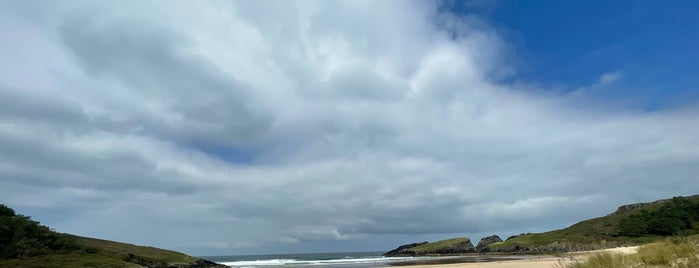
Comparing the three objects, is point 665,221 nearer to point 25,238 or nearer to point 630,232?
point 630,232

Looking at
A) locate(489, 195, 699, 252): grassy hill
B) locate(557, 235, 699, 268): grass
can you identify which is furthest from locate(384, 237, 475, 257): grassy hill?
locate(557, 235, 699, 268): grass

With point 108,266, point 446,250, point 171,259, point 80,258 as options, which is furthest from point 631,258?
point 446,250

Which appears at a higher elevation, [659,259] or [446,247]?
[446,247]

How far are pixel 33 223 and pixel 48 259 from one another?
40.8 ft

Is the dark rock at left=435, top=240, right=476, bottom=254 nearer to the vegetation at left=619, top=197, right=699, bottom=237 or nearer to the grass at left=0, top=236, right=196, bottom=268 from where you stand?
the vegetation at left=619, top=197, right=699, bottom=237

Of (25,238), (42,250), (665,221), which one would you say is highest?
(665,221)

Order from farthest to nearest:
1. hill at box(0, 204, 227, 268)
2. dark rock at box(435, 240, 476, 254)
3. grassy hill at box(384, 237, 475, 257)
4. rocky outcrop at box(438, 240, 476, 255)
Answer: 1. grassy hill at box(384, 237, 475, 257)
2. rocky outcrop at box(438, 240, 476, 255)
3. dark rock at box(435, 240, 476, 254)
4. hill at box(0, 204, 227, 268)

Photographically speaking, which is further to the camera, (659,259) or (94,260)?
(94,260)

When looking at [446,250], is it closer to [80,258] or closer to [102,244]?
[102,244]

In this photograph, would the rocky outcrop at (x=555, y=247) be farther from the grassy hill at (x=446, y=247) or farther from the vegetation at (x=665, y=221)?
the grassy hill at (x=446, y=247)

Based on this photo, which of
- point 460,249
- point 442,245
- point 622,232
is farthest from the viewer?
point 442,245

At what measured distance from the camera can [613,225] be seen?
121 meters

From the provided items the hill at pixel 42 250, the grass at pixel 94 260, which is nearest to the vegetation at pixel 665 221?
the grass at pixel 94 260

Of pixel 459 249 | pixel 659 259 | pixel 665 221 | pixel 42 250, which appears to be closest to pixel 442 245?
pixel 459 249
